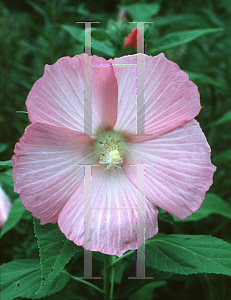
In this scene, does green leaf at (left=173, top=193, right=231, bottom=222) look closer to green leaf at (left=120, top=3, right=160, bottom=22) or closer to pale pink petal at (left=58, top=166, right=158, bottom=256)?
pale pink petal at (left=58, top=166, right=158, bottom=256)

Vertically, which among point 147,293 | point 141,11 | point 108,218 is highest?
point 141,11

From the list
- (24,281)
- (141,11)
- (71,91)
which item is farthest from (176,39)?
(24,281)

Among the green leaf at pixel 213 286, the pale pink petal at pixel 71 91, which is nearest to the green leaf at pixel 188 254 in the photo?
the green leaf at pixel 213 286

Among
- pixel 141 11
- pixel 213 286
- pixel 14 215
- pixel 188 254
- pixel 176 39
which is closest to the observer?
pixel 188 254

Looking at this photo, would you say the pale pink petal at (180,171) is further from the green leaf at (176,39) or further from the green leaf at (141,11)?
the green leaf at (141,11)

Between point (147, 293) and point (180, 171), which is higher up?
point (180, 171)

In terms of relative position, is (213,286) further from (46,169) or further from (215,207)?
(46,169)

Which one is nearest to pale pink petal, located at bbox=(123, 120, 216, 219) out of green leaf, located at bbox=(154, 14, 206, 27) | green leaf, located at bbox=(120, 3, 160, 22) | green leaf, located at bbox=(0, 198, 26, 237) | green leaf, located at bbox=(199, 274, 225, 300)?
green leaf, located at bbox=(199, 274, 225, 300)
